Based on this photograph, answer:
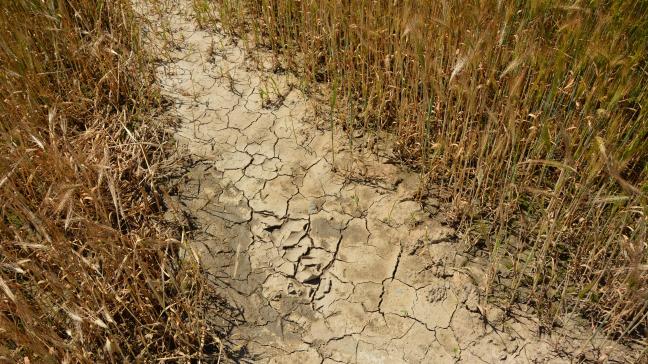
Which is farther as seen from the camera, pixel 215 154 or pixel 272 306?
pixel 215 154

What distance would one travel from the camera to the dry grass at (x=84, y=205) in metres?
1.88

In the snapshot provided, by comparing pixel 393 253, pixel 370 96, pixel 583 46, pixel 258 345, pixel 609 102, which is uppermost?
pixel 583 46

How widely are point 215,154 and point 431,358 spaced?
1508 mm

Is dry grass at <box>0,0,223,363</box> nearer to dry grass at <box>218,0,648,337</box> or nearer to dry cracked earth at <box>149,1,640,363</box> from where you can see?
dry cracked earth at <box>149,1,640,363</box>

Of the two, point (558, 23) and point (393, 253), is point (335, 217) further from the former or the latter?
point (558, 23)

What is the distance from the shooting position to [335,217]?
249cm

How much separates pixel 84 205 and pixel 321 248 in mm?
1047

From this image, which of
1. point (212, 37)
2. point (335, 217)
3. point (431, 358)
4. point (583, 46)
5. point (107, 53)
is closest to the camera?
point (431, 358)

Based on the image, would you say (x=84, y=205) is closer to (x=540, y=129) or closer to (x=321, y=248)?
(x=321, y=248)

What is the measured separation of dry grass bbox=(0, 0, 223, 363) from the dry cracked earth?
21 centimetres

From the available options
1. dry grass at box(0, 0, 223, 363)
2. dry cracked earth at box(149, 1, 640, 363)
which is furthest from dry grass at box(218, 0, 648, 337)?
dry grass at box(0, 0, 223, 363)

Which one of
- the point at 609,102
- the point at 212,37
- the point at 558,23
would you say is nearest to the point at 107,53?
the point at 212,37

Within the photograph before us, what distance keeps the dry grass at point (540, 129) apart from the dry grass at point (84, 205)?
115 centimetres

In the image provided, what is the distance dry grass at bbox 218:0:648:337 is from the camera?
6.61 feet
